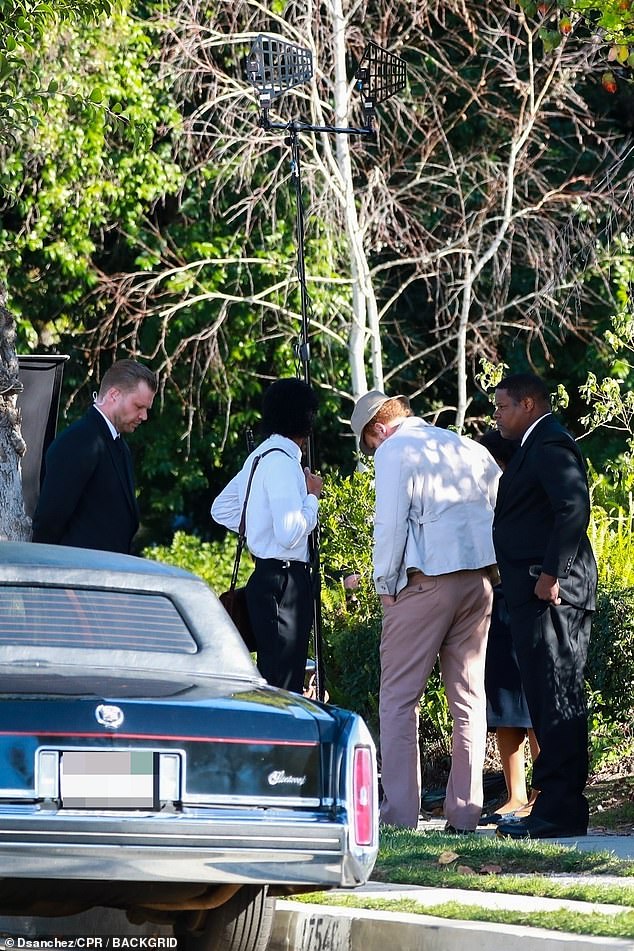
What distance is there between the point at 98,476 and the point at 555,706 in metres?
2.30

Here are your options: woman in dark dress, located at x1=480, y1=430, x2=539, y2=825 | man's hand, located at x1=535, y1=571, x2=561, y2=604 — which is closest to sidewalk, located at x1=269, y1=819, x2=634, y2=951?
man's hand, located at x1=535, y1=571, x2=561, y2=604

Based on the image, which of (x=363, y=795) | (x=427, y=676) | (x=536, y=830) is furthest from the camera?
(x=427, y=676)

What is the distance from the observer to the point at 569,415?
19.1 metres

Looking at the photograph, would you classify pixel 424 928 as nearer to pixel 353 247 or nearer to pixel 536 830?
pixel 536 830

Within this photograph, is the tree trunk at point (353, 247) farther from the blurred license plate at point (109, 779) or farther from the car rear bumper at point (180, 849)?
the blurred license plate at point (109, 779)

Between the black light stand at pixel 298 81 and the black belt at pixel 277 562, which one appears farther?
the black light stand at pixel 298 81

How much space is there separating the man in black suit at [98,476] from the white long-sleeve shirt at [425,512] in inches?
45.6

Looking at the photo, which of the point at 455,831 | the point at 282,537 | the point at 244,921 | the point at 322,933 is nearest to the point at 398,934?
the point at 322,933

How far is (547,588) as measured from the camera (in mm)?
7266

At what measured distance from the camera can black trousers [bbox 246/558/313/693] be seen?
7.78 metres

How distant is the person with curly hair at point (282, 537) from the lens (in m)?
7.71

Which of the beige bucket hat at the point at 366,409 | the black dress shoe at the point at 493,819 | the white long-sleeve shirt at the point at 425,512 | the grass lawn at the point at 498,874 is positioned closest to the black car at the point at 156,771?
the grass lawn at the point at 498,874

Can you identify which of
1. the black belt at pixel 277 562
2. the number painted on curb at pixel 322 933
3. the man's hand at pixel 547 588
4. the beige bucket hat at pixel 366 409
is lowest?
the number painted on curb at pixel 322 933

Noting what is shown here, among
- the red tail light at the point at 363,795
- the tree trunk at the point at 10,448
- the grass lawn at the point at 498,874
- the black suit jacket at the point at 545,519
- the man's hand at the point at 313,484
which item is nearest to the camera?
the red tail light at the point at 363,795
